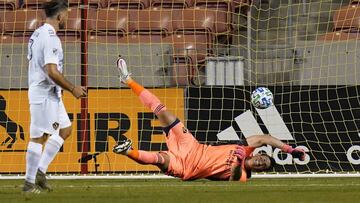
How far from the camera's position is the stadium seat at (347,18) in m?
16.4

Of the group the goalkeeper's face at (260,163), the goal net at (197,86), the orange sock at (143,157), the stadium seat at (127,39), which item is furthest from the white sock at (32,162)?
the stadium seat at (127,39)

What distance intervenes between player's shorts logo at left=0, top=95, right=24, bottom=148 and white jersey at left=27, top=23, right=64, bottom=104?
4610 millimetres

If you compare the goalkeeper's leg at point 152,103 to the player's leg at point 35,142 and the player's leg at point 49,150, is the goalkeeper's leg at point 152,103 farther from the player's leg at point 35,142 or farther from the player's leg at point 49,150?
the player's leg at point 35,142

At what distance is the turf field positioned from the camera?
31.0 ft

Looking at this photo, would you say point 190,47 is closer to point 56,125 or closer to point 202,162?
point 202,162

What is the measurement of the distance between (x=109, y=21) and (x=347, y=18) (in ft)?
13.1

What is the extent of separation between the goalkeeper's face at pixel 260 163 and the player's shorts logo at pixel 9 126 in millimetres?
5017

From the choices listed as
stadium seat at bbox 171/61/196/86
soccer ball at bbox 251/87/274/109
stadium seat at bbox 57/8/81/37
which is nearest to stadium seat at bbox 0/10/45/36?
stadium seat at bbox 57/8/81/37

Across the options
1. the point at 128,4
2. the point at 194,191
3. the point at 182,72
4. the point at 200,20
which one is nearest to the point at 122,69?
the point at 194,191

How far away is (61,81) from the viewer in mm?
9859

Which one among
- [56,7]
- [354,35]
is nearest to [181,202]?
[56,7]

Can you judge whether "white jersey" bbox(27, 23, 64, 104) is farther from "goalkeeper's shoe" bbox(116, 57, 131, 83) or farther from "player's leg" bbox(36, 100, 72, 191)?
"goalkeeper's shoe" bbox(116, 57, 131, 83)

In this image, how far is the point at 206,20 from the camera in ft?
54.9

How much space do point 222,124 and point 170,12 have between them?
2.97 meters
